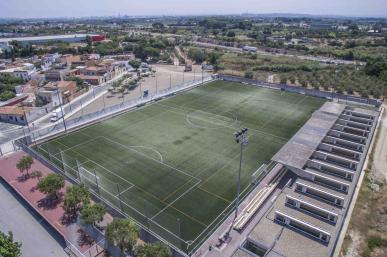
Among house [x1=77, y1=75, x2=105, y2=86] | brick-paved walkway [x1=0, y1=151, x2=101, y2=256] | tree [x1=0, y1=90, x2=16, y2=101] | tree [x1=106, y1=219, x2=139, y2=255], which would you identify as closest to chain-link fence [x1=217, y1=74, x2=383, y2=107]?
house [x1=77, y1=75, x2=105, y2=86]

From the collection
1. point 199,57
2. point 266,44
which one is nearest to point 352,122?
point 199,57

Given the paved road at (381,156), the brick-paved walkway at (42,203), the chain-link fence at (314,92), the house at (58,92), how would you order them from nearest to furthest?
the brick-paved walkway at (42,203) < the paved road at (381,156) < the chain-link fence at (314,92) < the house at (58,92)

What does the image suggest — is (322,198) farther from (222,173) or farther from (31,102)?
(31,102)

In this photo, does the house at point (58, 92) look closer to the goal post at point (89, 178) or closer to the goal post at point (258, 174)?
the goal post at point (89, 178)

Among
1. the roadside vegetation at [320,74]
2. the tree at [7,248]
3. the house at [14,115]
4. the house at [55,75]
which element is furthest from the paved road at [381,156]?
the house at [55,75]

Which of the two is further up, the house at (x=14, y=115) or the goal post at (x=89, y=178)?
the house at (x=14, y=115)

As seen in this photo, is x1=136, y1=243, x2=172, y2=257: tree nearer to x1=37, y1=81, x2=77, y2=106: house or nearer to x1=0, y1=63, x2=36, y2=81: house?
x1=37, y1=81, x2=77, y2=106: house
